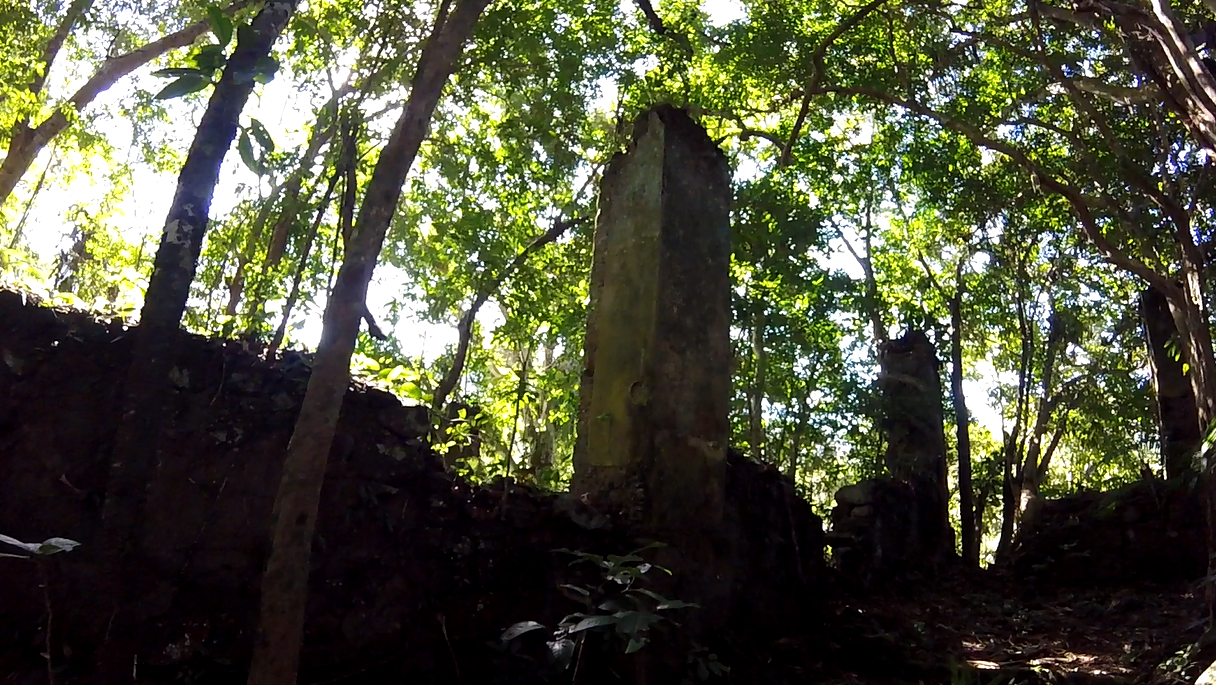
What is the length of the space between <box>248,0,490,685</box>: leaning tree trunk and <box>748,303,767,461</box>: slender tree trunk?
19.2 ft

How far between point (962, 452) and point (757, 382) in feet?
12.1

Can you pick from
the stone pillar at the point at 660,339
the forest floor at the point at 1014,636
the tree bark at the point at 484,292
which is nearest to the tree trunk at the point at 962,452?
the forest floor at the point at 1014,636

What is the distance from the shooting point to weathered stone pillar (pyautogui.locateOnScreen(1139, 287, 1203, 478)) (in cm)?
928

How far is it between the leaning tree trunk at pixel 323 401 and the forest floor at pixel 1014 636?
2.69 meters


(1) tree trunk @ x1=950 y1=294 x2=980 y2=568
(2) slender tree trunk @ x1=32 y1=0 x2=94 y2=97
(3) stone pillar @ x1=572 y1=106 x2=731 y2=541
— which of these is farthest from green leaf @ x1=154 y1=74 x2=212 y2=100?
(1) tree trunk @ x1=950 y1=294 x2=980 y2=568

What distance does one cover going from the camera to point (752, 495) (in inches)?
244

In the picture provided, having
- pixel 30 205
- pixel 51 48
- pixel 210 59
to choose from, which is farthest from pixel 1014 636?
pixel 30 205

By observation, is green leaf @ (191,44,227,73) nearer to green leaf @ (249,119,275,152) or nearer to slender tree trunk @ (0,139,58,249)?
green leaf @ (249,119,275,152)

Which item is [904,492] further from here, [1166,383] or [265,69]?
[265,69]

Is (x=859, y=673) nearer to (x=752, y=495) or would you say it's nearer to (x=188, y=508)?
(x=752, y=495)

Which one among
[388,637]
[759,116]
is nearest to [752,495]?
[388,637]

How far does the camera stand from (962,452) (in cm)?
1166

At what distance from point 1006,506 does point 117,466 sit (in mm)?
12131

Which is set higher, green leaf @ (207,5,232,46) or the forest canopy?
the forest canopy
